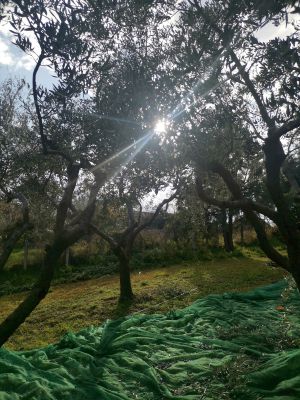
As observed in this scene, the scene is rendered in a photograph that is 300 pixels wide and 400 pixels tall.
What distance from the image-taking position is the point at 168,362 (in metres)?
6.91

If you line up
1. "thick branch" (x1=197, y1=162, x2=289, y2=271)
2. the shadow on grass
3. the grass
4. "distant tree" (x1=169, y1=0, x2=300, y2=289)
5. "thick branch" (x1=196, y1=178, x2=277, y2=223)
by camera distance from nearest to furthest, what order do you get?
"distant tree" (x1=169, y1=0, x2=300, y2=289) < "thick branch" (x1=196, y1=178, x2=277, y2=223) < "thick branch" (x1=197, y1=162, x2=289, y2=271) < the grass < the shadow on grass

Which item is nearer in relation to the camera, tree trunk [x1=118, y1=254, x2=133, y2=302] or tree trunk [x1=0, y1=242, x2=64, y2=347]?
tree trunk [x1=0, y1=242, x2=64, y2=347]

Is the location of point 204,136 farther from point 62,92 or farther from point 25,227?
point 25,227

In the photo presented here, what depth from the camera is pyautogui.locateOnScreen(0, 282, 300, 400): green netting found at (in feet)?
18.2

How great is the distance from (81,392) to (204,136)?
3.81m

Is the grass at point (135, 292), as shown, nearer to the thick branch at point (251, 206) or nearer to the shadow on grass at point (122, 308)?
the shadow on grass at point (122, 308)

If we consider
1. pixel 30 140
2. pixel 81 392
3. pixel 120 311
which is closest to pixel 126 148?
pixel 81 392

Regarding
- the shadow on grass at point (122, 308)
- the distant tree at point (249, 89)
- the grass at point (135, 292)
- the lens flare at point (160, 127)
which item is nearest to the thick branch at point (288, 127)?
the distant tree at point (249, 89)

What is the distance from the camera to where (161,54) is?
636 centimetres

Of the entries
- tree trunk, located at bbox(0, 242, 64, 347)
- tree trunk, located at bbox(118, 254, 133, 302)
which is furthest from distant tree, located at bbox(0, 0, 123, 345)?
tree trunk, located at bbox(118, 254, 133, 302)

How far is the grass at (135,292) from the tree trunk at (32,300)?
4981 mm

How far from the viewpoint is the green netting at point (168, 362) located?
5547 mm

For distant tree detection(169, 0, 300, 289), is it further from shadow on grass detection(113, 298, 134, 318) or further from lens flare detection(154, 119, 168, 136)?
shadow on grass detection(113, 298, 134, 318)

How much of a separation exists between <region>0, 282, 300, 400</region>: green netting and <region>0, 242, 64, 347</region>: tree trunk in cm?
82
